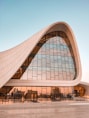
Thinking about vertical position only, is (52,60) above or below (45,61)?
above

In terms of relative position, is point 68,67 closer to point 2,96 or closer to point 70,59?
point 70,59

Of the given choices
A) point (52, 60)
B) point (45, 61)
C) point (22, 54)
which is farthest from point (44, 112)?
point (52, 60)

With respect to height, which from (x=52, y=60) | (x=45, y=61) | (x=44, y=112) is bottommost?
(x=44, y=112)

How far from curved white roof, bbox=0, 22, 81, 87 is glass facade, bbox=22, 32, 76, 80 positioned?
0.87 metres

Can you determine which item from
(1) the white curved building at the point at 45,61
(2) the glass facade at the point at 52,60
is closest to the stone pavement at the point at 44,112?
(1) the white curved building at the point at 45,61

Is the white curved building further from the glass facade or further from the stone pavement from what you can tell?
the stone pavement

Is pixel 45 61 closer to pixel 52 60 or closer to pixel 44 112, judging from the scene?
pixel 52 60

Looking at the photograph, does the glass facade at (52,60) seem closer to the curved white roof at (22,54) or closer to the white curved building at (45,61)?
the white curved building at (45,61)

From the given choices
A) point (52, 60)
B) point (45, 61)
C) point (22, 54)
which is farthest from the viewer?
point (52, 60)

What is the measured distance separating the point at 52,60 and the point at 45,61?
3.38 ft

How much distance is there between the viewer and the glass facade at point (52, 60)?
84.0ft

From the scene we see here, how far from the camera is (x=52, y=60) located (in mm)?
26828

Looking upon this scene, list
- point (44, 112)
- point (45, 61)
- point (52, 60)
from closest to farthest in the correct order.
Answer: point (44, 112) < point (45, 61) < point (52, 60)

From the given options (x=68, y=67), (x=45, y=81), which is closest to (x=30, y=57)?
(x=45, y=81)
